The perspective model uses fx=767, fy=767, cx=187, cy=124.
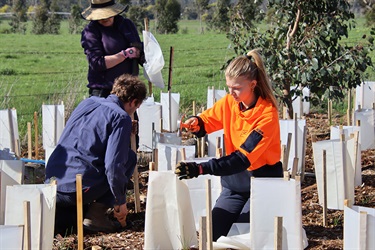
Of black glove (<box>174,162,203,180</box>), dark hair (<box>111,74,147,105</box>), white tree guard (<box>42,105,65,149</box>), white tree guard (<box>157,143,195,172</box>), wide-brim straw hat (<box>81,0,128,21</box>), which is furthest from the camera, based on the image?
white tree guard (<box>42,105,65,149</box>)

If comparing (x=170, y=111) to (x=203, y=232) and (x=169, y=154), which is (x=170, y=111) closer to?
(x=169, y=154)

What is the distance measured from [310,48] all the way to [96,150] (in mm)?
2660

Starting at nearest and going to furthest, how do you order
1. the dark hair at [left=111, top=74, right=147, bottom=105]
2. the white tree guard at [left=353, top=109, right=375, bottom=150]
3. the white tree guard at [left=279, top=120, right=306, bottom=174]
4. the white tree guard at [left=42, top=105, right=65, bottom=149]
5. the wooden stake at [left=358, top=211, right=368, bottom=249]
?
the wooden stake at [left=358, top=211, right=368, bottom=249], the dark hair at [left=111, top=74, right=147, bottom=105], the white tree guard at [left=279, top=120, right=306, bottom=174], the white tree guard at [left=353, top=109, right=375, bottom=150], the white tree guard at [left=42, top=105, right=65, bottom=149]

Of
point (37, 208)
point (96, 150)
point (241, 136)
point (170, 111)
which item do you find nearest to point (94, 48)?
point (96, 150)

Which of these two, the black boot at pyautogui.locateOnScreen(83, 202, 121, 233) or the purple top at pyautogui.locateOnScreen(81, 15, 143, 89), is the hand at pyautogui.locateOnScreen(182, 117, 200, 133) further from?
the purple top at pyautogui.locateOnScreen(81, 15, 143, 89)

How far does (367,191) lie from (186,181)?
1678mm

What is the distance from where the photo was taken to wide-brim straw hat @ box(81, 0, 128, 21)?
213 inches

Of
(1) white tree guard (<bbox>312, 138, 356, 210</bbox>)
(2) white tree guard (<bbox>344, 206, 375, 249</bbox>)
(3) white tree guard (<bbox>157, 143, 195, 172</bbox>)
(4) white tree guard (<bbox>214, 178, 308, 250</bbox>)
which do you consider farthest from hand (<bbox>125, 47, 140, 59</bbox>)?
(2) white tree guard (<bbox>344, 206, 375, 249</bbox>)

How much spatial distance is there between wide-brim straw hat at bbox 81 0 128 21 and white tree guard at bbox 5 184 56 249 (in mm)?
2029

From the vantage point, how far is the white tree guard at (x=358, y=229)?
3.09m

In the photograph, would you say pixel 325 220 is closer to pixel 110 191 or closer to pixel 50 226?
pixel 110 191

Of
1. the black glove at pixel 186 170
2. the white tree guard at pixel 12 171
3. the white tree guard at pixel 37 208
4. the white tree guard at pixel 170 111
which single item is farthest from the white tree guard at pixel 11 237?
the white tree guard at pixel 170 111

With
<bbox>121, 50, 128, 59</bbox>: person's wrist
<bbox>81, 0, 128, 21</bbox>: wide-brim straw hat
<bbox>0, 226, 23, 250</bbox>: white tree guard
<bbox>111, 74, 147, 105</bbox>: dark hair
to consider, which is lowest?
<bbox>0, 226, 23, 250</bbox>: white tree guard

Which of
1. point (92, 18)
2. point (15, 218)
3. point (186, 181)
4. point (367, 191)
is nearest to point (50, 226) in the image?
point (15, 218)
